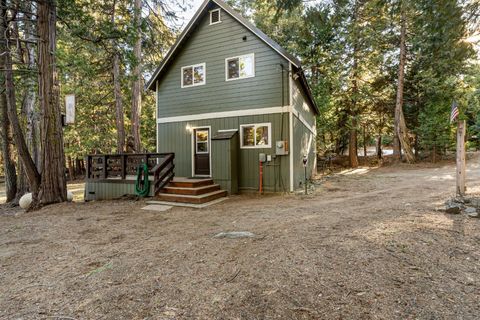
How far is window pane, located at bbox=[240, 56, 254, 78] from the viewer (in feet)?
30.1

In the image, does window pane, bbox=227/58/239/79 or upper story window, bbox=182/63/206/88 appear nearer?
window pane, bbox=227/58/239/79

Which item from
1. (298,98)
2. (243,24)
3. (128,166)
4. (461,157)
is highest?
(243,24)

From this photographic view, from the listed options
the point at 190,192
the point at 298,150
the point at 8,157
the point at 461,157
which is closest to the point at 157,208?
the point at 190,192

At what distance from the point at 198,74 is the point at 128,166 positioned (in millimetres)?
4687

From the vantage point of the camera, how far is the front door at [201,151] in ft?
32.5

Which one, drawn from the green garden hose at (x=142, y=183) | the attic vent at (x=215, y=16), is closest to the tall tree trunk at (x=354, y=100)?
the attic vent at (x=215, y=16)

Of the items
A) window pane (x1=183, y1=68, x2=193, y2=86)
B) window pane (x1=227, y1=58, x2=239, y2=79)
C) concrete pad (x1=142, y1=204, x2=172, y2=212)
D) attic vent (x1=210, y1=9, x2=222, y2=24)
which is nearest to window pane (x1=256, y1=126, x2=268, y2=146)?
window pane (x1=227, y1=58, x2=239, y2=79)

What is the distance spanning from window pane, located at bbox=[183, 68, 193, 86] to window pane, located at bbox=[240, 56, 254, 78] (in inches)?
94.1

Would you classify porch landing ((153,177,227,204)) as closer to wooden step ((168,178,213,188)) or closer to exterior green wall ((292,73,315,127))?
wooden step ((168,178,213,188))

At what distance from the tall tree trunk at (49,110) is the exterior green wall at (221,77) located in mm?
4075

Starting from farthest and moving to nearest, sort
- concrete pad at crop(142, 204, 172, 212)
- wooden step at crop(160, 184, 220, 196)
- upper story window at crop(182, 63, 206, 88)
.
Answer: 1. upper story window at crop(182, 63, 206, 88)
2. wooden step at crop(160, 184, 220, 196)
3. concrete pad at crop(142, 204, 172, 212)

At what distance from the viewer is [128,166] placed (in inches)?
360

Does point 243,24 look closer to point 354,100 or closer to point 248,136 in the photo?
point 248,136

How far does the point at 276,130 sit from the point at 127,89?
26.5 ft
